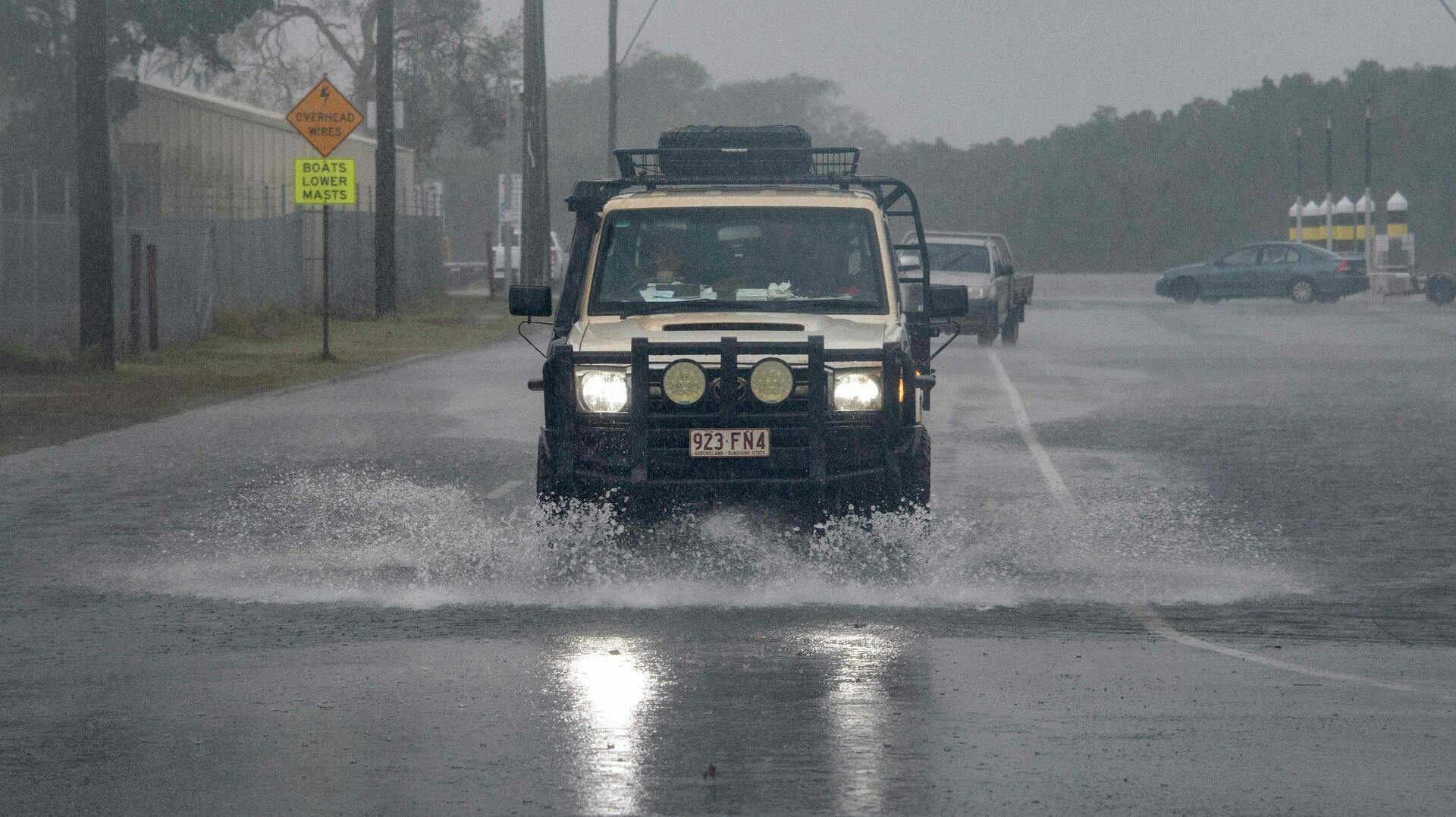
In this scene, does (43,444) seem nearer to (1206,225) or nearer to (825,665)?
(825,665)

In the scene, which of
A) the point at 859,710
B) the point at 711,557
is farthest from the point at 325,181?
the point at 859,710

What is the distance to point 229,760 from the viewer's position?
6730 millimetres

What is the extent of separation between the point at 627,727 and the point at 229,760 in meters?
1.30

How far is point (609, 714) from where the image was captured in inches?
291

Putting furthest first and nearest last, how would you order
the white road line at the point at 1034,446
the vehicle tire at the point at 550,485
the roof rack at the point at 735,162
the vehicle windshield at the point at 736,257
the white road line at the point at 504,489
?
1. the white road line at the point at 1034,446
2. the white road line at the point at 504,489
3. the roof rack at the point at 735,162
4. the vehicle windshield at the point at 736,257
5. the vehicle tire at the point at 550,485

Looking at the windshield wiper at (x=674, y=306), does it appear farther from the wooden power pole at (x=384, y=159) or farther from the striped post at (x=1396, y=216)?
the striped post at (x=1396, y=216)

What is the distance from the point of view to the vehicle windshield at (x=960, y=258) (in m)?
32.4

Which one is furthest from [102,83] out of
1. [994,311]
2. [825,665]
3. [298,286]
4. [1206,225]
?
[1206,225]

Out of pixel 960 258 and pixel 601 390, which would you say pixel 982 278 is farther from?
pixel 601 390

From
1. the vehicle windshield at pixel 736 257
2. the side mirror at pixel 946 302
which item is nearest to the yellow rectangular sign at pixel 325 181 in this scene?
the vehicle windshield at pixel 736 257

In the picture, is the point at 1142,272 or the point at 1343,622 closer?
the point at 1343,622

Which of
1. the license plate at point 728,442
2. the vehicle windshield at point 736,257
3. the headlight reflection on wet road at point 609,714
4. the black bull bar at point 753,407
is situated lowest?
the headlight reflection on wet road at point 609,714

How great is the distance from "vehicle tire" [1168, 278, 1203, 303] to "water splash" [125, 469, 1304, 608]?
41.2m

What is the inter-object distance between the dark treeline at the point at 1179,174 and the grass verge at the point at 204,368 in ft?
214
